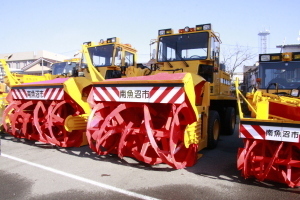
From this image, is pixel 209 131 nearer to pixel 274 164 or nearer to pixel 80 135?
pixel 274 164

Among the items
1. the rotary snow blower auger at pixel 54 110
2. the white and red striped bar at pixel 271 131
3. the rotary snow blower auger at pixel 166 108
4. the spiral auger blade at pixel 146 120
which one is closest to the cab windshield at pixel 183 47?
the rotary snow blower auger at pixel 166 108

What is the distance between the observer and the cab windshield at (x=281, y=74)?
568cm

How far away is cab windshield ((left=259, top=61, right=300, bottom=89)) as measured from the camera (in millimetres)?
5676

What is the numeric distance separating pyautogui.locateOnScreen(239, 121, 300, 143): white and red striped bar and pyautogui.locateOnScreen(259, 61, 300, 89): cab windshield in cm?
263

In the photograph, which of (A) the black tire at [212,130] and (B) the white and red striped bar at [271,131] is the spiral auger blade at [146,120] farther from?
(A) the black tire at [212,130]

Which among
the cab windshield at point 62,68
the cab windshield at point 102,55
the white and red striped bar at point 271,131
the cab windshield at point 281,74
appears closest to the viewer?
the white and red striped bar at point 271,131

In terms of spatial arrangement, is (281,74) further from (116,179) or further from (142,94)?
(116,179)

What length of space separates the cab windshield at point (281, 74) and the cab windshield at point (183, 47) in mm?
1453

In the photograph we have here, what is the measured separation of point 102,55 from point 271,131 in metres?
6.11

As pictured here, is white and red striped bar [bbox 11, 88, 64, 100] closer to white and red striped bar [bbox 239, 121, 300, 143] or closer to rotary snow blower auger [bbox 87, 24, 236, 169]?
rotary snow blower auger [bbox 87, 24, 236, 169]

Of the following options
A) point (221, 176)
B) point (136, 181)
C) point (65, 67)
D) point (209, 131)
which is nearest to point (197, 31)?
point (209, 131)

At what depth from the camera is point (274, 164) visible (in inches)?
144

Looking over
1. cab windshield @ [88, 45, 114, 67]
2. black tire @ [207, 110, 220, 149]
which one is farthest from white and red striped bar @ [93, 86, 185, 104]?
cab windshield @ [88, 45, 114, 67]

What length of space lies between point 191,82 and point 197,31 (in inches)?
106
